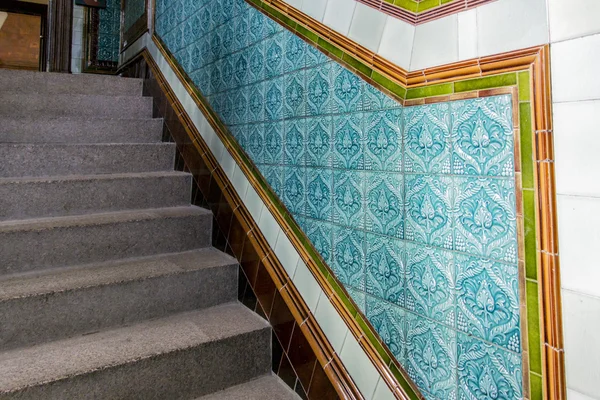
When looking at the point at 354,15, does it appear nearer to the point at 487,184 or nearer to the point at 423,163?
the point at 423,163

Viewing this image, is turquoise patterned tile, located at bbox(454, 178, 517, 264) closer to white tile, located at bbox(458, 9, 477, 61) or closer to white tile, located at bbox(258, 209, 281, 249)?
white tile, located at bbox(458, 9, 477, 61)

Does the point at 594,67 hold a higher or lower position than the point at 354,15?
lower

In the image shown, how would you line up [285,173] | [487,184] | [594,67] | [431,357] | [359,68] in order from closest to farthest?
[594,67] → [487,184] → [431,357] → [359,68] → [285,173]

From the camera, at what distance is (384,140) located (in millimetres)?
1116

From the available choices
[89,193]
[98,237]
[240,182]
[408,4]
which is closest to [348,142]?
[408,4]

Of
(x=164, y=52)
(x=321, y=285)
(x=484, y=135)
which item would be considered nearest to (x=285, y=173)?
(x=321, y=285)

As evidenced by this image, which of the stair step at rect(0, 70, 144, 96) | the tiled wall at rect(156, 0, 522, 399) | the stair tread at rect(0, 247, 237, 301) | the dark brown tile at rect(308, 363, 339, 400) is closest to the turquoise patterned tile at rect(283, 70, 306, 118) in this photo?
the tiled wall at rect(156, 0, 522, 399)

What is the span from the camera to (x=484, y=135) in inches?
34.6

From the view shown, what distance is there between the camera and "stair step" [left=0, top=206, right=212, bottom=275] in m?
1.65

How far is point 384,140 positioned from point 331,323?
61cm

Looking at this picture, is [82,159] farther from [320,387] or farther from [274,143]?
[320,387]

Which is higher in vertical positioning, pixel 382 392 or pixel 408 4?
pixel 408 4

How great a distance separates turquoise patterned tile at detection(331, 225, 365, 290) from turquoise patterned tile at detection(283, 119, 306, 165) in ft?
1.04

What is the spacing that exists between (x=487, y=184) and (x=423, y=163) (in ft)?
0.58
